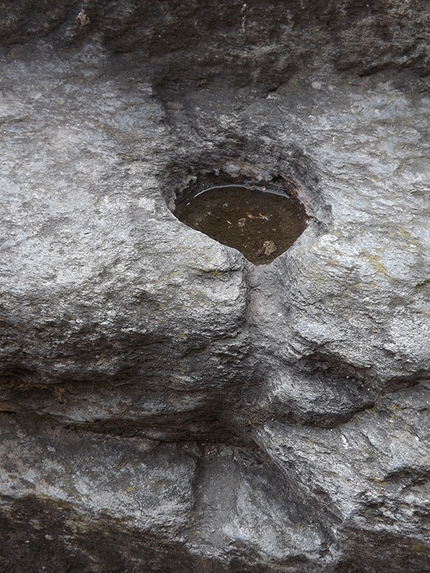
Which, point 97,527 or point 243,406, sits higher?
point 243,406

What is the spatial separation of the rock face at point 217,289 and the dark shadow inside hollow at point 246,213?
0.09 ft

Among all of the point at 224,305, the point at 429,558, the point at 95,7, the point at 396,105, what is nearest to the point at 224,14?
the point at 95,7

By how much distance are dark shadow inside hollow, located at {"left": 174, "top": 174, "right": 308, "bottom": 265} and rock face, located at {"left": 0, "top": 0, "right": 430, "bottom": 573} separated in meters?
0.03

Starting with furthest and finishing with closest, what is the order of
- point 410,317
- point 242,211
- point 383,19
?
point 242,211 < point 383,19 < point 410,317

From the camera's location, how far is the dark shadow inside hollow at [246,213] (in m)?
1.29

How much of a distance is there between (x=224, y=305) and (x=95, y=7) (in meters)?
0.58

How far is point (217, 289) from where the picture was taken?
3.68 ft

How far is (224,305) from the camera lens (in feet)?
3.66

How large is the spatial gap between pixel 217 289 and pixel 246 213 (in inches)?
10.3

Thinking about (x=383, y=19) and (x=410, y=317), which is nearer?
(x=410, y=317)

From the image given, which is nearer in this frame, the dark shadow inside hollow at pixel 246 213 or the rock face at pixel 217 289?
the rock face at pixel 217 289

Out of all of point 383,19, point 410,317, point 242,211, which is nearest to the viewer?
point 410,317

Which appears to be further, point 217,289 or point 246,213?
point 246,213

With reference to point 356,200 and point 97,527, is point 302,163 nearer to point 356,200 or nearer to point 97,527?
point 356,200
